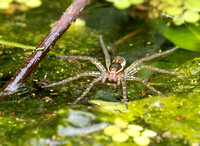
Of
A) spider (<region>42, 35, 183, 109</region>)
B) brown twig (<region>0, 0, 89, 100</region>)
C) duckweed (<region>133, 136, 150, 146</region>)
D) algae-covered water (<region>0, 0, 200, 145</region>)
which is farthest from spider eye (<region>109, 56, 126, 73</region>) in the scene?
duckweed (<region>133, 136, 150, 146</region>)

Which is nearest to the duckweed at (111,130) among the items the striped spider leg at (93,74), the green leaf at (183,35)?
the striped spider leg at (93,74)

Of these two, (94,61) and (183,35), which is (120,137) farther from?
(183,35)

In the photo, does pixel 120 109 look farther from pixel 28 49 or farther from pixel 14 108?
pixel 28 49

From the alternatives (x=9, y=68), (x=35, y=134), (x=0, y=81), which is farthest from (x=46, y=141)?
(x=9, y=68)

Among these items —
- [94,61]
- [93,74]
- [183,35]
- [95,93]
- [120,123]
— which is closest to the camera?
[120,123]

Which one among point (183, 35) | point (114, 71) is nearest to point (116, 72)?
point (114, 71)

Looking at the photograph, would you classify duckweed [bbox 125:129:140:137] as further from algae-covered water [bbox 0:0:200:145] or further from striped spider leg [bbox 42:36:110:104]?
striped spider leg [bbox 42:36:110:104]
